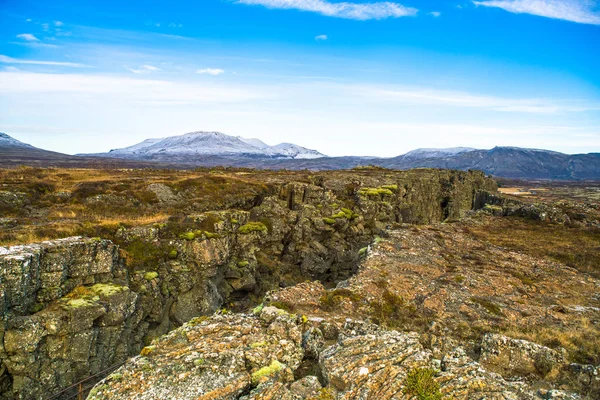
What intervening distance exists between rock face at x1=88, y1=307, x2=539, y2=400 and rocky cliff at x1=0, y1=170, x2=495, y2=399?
11.1 m

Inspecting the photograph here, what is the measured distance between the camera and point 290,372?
Answer: 492 inches

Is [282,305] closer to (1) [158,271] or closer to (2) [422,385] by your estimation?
(2) [422,385]

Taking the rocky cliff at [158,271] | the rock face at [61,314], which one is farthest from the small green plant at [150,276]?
the rock face at [61,314]

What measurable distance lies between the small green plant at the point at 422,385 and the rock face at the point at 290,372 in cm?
3

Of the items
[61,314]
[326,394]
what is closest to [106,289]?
[61,314]

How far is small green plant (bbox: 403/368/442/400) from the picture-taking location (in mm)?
10641

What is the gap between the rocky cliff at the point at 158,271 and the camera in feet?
63.9

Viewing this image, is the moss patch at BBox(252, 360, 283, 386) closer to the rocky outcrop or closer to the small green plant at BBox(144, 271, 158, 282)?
the small green plant at BBox(144, 271, 158, 282)

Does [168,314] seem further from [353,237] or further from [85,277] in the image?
[353,237]

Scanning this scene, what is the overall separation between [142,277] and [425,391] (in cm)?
2313

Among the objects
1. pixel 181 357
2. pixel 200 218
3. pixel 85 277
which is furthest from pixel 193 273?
pixel 181 357

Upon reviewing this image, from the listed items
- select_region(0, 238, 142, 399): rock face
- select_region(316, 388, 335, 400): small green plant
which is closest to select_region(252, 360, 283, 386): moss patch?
select_region(316, 388, 335, 400): small green plant

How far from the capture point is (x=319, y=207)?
163ft

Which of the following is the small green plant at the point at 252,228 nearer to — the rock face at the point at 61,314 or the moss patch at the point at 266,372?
the rock face at the point at 61,314
